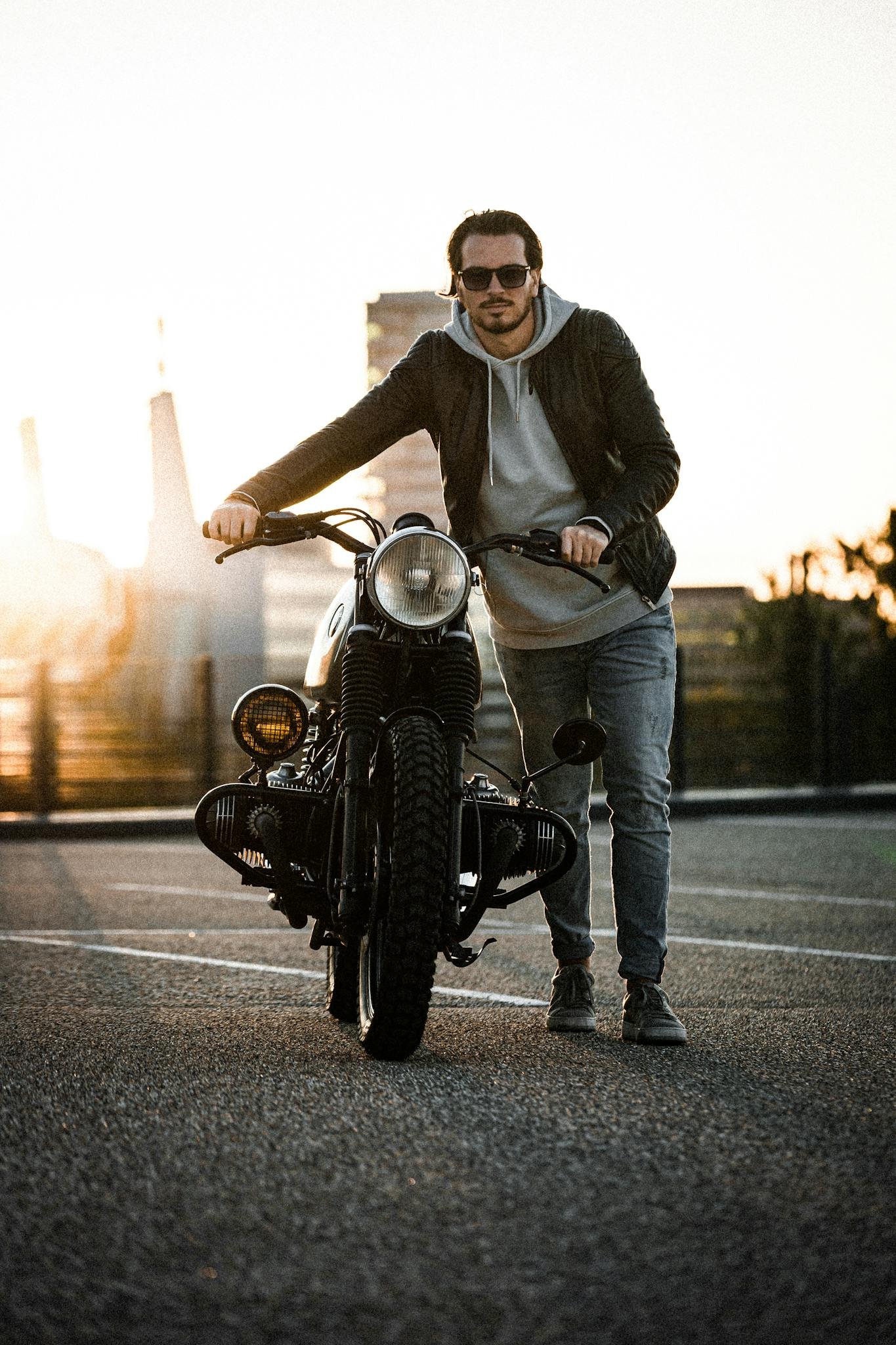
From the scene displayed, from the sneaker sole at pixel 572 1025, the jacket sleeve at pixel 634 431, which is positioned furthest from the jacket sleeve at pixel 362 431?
the sneaker sole at pixel 572 1025

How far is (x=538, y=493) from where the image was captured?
4258 millimetres

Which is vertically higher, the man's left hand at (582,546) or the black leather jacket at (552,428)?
the black leather jacket at (552,428)

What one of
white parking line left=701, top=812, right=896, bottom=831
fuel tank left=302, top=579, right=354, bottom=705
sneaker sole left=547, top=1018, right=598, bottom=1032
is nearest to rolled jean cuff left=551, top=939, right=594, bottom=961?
sneaker sole left=547, top=1018, right=598, bottom=1032

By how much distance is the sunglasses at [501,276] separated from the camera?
4.14 metres

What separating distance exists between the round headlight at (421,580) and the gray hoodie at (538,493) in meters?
0.59

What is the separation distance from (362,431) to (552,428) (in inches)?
19.8

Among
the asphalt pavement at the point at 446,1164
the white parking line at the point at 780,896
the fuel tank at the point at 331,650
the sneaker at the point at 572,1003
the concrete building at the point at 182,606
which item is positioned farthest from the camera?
the concrete building at the point at 182,606

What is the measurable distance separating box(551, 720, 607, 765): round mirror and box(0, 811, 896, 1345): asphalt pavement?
27.4 inches

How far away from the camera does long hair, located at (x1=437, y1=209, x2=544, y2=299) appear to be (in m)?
4.17

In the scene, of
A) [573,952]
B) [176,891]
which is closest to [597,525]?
[573,952]

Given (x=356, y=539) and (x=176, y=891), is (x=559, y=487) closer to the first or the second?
(x=356, y=539)

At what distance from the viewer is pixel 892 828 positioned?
43.7 feet

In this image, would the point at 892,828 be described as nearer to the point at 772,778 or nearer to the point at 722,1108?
the point at 772,778

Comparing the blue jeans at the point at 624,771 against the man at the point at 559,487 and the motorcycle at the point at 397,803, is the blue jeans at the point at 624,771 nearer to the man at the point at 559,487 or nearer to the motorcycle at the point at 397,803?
the man at the point at 559,487
